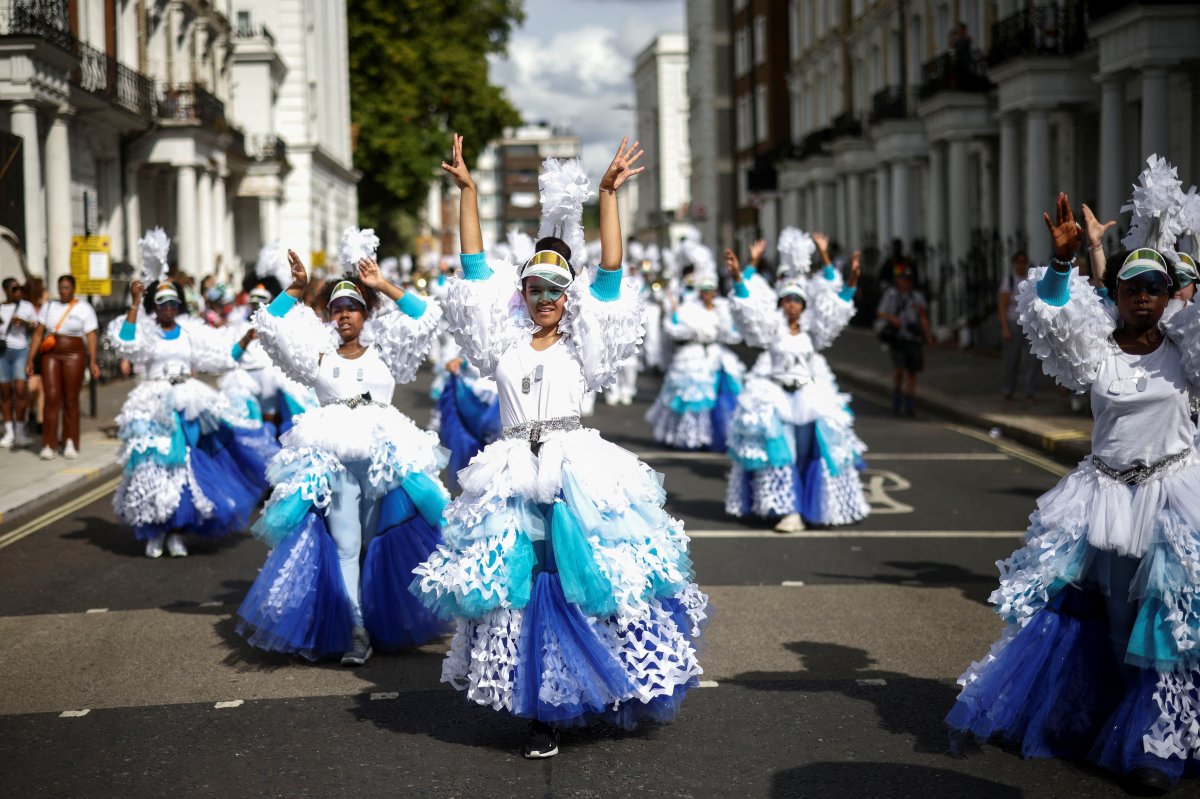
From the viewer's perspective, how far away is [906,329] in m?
20.0

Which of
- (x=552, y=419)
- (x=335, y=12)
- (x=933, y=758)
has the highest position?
(x=335, y=12)

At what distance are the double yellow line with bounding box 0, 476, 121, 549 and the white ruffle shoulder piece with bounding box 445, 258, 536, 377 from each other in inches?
264

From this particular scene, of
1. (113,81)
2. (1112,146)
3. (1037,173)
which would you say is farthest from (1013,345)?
(113,81)

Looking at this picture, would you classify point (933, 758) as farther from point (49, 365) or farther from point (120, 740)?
point (49, 365)

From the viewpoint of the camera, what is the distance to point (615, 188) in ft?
19.5

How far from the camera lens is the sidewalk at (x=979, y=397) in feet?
54.4

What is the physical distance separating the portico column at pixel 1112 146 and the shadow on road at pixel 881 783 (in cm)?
2131

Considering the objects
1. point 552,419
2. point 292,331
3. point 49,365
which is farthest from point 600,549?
point 49,365

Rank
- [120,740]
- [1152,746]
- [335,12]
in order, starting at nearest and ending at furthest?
[1152,746]
[120,740]
[335,12]

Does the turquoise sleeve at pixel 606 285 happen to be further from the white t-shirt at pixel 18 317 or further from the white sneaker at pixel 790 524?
the white t-shirt at pixel 18 317

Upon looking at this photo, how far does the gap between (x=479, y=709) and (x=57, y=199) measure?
78.4 feet

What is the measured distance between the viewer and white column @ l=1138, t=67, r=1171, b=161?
900 inches

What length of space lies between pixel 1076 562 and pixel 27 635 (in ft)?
18.5

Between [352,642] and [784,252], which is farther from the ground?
[784,252]
